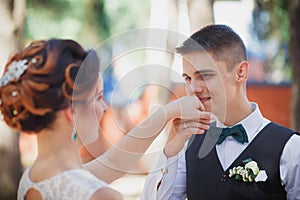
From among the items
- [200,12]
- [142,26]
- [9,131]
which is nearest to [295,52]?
[200,12]

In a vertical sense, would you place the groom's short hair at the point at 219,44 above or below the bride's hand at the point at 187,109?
above

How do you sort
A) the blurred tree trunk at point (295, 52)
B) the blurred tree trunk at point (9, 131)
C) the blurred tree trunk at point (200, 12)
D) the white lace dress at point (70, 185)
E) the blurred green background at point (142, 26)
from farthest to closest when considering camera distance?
the blurred tree trunk at point (200, 12)
the blurred tree trunk at point (295, 52)
the blurred green background at point (142, 26)
the blurred tree trunk at point (9, 131)
the white lace dress at point (70, 185)

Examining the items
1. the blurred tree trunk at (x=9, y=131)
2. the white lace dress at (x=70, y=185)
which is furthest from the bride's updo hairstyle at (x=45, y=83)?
the blurred tree trunk at (x=9, y=131)

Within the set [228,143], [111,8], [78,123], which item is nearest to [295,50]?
[228,143]

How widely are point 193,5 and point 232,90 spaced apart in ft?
16.6

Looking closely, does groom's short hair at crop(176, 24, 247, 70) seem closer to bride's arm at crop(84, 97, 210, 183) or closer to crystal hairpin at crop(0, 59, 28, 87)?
bride's arm at crop(84, 97, 210, 183)

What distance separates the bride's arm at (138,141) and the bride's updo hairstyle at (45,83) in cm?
28

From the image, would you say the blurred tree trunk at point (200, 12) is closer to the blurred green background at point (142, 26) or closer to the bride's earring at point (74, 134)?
the blurred green background at point (142, 26)

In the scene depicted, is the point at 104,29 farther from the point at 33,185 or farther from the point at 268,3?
the point at 33,185

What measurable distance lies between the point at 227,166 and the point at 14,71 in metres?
1.08

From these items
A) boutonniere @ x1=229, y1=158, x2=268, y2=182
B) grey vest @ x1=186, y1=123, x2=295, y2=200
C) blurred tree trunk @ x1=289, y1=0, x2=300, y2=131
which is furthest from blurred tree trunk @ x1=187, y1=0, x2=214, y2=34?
boutonniere @ x1=229, y1=158, x2=268, y2=182

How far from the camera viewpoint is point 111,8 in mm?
19484

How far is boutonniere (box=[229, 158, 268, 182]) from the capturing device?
7.49 ft

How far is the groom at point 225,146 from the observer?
2.26m
